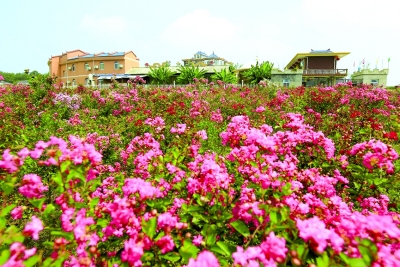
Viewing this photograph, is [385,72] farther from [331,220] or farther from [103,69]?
[103,69]

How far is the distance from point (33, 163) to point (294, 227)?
4.84 metres

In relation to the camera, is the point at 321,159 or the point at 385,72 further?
the point at 385,72

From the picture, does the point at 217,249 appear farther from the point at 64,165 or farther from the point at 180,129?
the point at 180,129

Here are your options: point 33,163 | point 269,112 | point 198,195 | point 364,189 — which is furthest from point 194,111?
point 198,195

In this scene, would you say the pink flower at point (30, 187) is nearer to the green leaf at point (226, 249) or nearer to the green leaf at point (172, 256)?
the green leaf at point (172, 256)

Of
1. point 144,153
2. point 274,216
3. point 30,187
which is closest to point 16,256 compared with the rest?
point 30,187

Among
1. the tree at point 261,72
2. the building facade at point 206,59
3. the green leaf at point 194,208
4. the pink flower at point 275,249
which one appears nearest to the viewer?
the pink flower at point 275,249

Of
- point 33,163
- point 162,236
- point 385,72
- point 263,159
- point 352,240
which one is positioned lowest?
point 33,163

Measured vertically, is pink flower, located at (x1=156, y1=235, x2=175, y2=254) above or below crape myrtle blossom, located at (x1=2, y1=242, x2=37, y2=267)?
below

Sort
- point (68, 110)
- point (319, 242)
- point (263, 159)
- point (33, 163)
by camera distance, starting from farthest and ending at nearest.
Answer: point (68, 110) < point (33, 163) < point (263, 159) < point (319, 242)

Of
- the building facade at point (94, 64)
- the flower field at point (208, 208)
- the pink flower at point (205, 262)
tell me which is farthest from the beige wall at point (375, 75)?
the pink flower at point (205, 262)

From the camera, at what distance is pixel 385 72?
126 ft

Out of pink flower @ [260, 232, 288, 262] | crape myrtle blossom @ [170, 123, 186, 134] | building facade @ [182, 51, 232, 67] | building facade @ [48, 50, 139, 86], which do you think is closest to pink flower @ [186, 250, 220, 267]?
pink flower @ [260, 232, 288, 262]

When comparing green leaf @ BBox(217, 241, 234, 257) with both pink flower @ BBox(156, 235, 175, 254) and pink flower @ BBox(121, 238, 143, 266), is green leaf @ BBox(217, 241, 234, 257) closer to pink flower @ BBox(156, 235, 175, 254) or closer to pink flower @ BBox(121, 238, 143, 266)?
pink flower @ BBox(156, 235, 175, 254)
